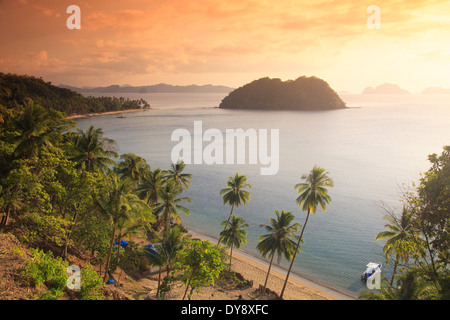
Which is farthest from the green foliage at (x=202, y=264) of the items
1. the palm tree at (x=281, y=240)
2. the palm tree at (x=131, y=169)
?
the palm tree at (x=131, y=169)

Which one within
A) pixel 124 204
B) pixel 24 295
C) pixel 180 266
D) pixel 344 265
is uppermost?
pixel 124 204

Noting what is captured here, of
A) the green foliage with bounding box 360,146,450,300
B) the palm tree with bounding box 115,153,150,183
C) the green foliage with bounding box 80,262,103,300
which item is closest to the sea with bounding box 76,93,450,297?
the green foliage with bounding box 360,146,450,300

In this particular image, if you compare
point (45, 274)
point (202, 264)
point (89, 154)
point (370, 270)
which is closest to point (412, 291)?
point (202, 264)

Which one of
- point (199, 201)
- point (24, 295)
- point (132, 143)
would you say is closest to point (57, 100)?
point (132, 143)

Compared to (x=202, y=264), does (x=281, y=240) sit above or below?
below

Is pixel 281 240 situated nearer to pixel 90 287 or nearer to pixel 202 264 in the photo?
pixel 202 264

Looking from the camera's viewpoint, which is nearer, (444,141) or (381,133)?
(444,141)

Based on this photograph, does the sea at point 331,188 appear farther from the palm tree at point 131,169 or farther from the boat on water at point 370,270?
the palm tree at point 131,169

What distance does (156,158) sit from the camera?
94.8 m

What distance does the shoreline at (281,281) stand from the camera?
34188mm

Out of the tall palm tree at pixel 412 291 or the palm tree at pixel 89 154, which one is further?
the palm tree at pixel 89 154

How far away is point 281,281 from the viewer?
37406 millimetres

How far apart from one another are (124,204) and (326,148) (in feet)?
338
